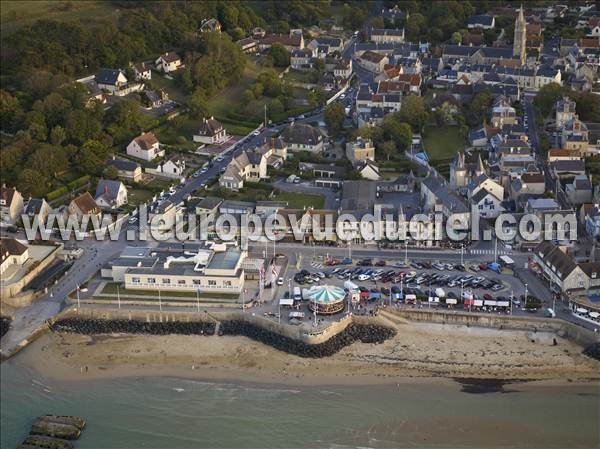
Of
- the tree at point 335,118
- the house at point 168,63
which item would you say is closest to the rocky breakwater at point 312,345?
the tree at point 335,118

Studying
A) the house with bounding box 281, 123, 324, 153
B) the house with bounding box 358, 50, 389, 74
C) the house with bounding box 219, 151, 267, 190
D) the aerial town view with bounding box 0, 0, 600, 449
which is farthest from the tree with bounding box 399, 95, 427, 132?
the house with bounding box 358, 50, 389, 74

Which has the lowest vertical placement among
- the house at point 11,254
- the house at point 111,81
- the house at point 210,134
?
the house at point 11,254

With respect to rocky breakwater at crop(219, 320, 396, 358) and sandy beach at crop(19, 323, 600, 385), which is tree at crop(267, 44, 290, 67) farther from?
sandy beach at crop(19, 323, 600, 385)

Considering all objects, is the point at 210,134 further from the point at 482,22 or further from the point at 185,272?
the point at 482,22

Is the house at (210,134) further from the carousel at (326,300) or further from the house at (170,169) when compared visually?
the carousel at (326,300)

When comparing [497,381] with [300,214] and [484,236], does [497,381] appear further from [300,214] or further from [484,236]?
[300,214]

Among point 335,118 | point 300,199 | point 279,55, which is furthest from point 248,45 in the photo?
point 300,199

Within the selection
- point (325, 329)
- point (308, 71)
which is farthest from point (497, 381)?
point (308, 71)
